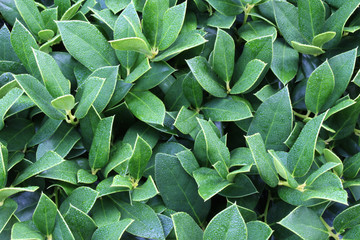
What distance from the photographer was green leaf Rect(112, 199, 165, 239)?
809mm

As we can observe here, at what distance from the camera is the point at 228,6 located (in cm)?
98

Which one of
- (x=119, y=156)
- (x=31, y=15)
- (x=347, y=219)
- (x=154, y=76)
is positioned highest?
(x=31, y=15)

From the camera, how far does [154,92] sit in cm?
99

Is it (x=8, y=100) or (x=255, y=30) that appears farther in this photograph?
(x=255, y=30)

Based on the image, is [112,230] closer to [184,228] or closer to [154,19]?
[184,228]

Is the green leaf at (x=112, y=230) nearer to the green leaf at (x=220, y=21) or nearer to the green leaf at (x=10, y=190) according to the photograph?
the green leaf at (x=10, y=190)

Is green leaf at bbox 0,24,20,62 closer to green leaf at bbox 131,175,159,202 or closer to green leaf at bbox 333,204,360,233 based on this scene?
green leaf at bbox 131,175,159,202

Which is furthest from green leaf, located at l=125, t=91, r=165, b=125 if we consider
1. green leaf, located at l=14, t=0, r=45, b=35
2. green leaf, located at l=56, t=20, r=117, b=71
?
green leaf, located at l=14, t=0, r=45, b=35

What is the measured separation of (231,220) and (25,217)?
451 millimetres

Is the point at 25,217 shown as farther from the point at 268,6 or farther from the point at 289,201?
the point at 268,6

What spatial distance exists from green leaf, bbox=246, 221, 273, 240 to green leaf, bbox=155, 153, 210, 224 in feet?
0.42

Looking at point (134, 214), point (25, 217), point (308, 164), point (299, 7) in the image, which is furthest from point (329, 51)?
point (25, 217)

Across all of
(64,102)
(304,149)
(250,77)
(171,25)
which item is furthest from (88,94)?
(304,149)

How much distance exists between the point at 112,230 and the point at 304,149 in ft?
1.38
